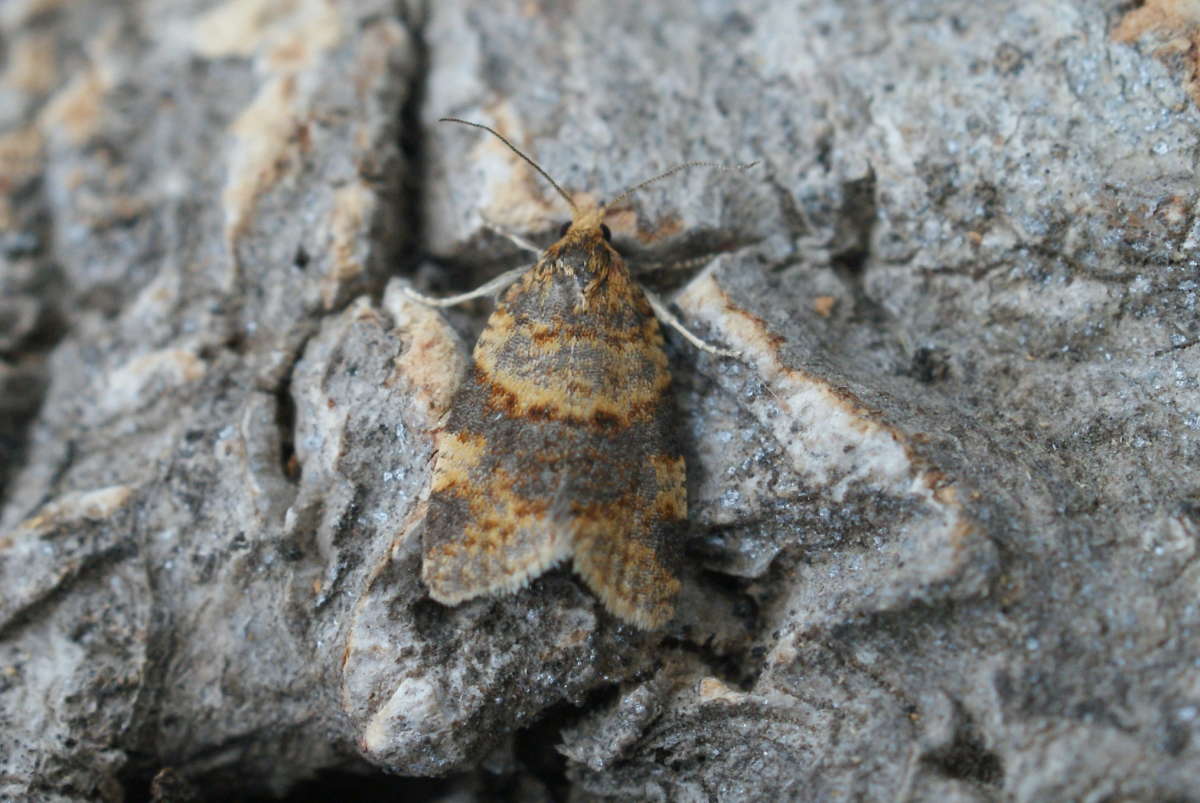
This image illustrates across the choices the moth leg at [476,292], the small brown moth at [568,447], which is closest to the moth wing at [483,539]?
the small brown moth at [568,447]

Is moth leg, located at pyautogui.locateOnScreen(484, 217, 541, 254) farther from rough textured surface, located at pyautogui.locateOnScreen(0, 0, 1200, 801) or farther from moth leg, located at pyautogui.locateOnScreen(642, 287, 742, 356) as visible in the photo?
moth leg, located at pyautogui.locateOnScreen(642, 287, 742, 356)

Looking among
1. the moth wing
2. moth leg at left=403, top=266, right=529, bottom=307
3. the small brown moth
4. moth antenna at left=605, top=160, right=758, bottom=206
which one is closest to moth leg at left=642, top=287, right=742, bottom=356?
the small brown moth

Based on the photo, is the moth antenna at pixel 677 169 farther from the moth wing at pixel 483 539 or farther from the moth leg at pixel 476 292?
the moth wing at pixel 483 539

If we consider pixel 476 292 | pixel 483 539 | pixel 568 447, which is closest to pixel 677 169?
pixel 476 292

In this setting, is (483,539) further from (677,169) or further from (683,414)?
(677,169)

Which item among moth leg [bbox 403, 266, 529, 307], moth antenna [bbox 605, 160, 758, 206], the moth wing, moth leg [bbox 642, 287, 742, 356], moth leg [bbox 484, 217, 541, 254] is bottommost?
the moth wing

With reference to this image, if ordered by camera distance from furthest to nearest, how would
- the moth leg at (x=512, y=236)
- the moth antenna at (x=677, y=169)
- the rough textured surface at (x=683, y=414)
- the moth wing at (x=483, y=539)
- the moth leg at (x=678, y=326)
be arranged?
the moth leg at (x=512, y=236), the moth antenna at (x=677, y=169), the moth leg at (x=678, y=326), the moth wing at (x=483, y=539), the rough textured surface at (x=683, y=414)

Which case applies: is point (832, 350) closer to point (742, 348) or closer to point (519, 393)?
point (742, 348)
